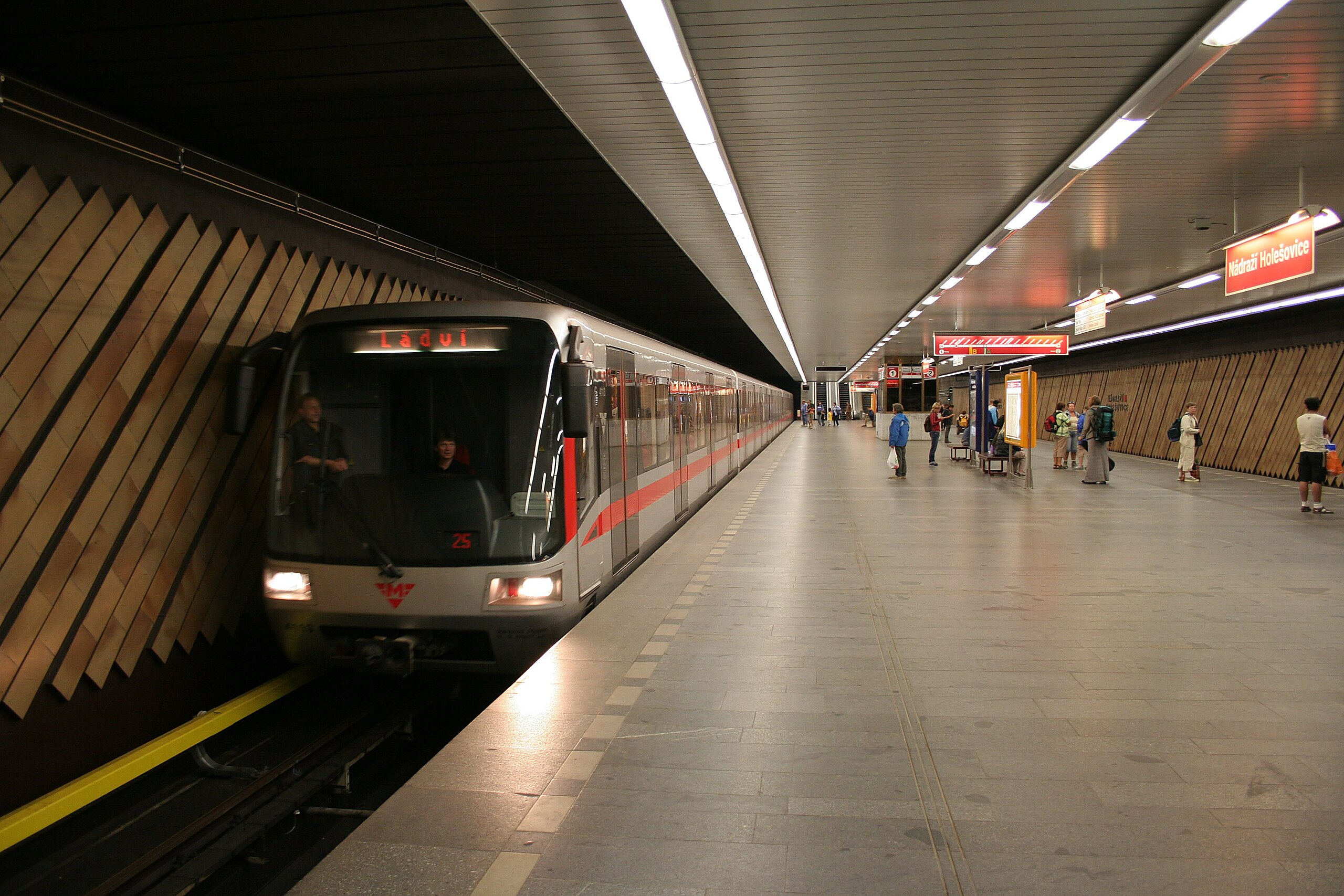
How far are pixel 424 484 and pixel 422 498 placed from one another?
9 centimetres

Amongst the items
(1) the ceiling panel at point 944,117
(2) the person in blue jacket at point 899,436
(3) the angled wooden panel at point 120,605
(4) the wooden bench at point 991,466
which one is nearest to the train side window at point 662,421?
(1) the ceiling panel at point 944,117

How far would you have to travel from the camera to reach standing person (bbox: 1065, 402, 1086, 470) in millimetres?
21141

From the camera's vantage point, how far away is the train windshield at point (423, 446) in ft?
18.6

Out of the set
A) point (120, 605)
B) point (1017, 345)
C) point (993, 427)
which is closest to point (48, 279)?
point (120, 605)

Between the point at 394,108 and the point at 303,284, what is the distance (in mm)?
2000

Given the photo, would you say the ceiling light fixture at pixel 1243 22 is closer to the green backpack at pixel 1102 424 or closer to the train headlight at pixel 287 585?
the train headlight at pixel 287 585

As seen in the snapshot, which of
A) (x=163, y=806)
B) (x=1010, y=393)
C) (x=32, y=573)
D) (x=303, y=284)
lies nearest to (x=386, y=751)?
(x=163, y=806)

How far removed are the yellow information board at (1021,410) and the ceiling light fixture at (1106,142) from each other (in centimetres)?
751

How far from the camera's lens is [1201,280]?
1600 centimetres

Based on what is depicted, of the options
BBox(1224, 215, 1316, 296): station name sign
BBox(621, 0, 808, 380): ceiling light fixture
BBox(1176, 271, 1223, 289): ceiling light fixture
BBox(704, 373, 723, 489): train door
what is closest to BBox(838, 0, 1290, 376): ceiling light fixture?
BBox(1224, 215, 1316, 296): station name sign

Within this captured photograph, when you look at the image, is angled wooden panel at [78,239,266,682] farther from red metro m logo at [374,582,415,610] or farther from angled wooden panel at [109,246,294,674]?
red metro m logo at [374,582,415,610]

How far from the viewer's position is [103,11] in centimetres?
495

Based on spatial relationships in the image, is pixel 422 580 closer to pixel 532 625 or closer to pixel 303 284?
pixel 532 625

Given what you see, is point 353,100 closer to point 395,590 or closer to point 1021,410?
point 395,590
